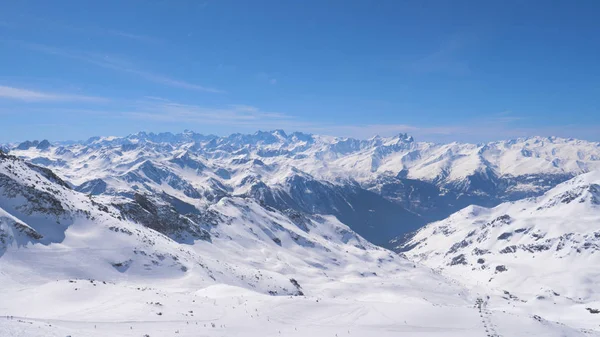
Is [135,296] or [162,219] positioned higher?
[135,296]

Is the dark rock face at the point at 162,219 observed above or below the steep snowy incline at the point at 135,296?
below

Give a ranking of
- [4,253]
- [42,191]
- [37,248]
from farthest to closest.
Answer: [42,191] < [37,248] < [4,253]

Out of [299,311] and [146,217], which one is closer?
[299,311]

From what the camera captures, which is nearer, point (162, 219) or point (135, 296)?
point (135, 296)

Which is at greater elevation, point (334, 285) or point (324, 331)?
point (324, 331)

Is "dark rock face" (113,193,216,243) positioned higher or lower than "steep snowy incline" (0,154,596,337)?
lower

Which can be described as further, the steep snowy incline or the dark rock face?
the dark rock face

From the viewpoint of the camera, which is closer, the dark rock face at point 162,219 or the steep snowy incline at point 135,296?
the steep snowy incline at point 135,296

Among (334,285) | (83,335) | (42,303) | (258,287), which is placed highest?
(83,335)

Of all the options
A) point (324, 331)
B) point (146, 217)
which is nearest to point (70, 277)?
point (324, 331)

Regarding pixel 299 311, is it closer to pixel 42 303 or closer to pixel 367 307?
pixel 367 307

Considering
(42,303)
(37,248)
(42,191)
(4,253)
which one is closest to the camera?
(42,303)
